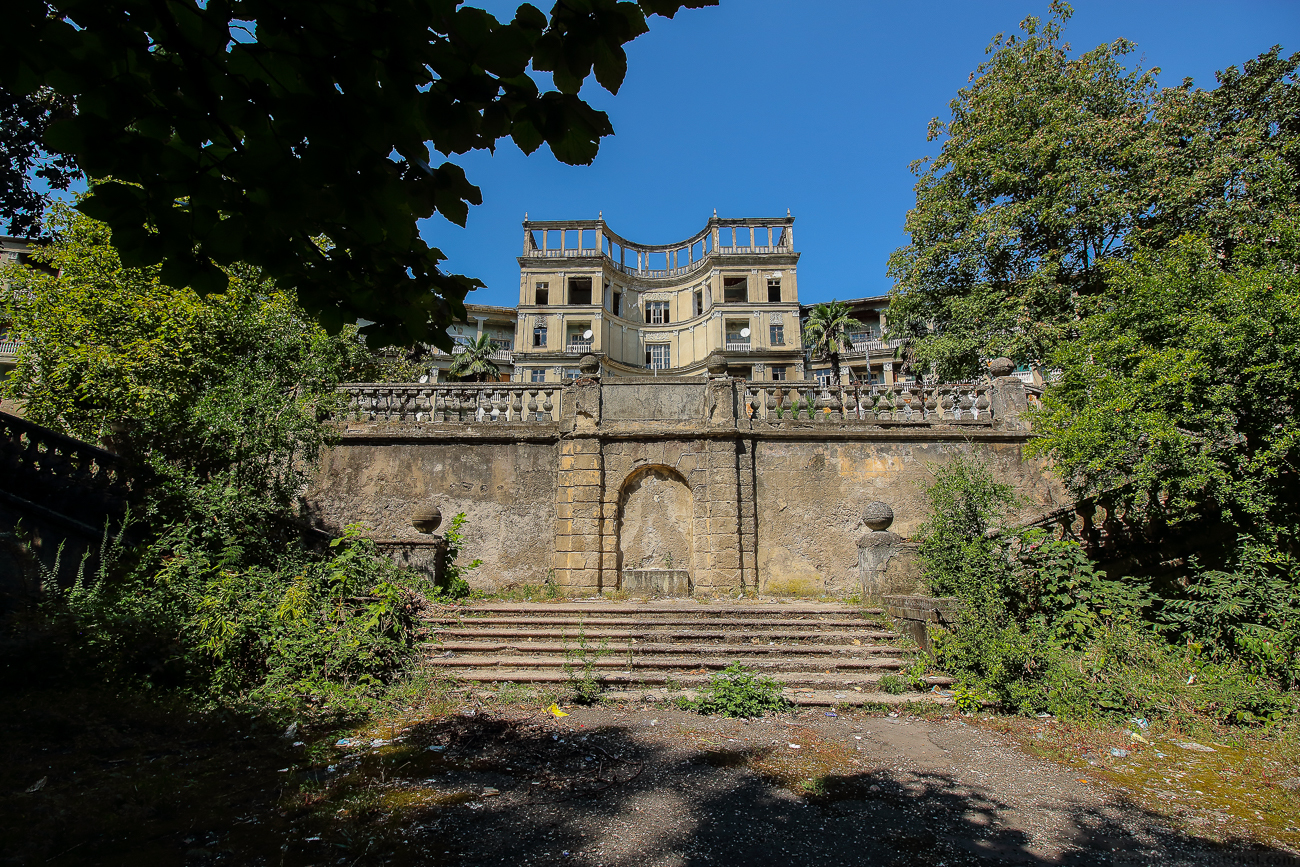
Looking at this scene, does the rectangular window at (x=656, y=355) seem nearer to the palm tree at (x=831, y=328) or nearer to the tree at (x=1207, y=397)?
the palm tree at (x=831, y=328)

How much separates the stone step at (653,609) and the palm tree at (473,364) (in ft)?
88.4

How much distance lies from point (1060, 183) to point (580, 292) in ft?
97.1

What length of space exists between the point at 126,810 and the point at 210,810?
48 cm

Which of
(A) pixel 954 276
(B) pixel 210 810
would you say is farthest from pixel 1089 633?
→ (A) pixel 954 276

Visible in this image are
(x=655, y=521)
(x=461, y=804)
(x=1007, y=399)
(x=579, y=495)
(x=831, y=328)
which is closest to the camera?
(x=461, y=804)

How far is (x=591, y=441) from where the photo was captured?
1133 cm

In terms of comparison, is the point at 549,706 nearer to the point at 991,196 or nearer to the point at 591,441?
the point at 591,441

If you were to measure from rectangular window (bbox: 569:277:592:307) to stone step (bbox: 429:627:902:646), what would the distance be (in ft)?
112

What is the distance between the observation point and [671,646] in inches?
311

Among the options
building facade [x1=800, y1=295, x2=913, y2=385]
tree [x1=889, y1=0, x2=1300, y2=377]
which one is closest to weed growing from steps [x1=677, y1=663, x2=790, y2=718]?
tree [x1=889, y1=0, x2=1300, y2=377]

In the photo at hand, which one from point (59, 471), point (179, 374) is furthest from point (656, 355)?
point (59, 471)

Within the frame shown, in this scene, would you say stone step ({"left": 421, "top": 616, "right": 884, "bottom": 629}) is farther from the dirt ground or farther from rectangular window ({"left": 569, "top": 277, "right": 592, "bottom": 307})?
rectangular window ({"left": 569, "top": 277, "right": 592, "bottom": 307})

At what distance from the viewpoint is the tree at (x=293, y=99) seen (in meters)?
2.06

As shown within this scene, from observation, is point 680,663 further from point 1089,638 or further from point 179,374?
point 179,374
